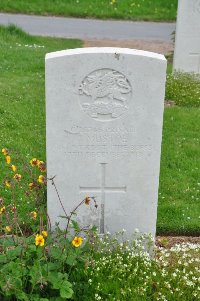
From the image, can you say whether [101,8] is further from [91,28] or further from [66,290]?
[66,290]

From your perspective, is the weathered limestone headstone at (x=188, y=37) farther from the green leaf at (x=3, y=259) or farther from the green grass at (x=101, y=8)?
the green grass at (x=101, y=8)

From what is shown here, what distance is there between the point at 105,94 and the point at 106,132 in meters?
0.30

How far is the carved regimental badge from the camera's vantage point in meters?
4.25

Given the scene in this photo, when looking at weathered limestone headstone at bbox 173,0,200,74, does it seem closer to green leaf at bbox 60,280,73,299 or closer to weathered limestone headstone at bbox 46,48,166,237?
weathered limestone headstone at bbox 46,48,166,237

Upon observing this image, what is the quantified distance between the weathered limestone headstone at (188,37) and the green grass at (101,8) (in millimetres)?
8469

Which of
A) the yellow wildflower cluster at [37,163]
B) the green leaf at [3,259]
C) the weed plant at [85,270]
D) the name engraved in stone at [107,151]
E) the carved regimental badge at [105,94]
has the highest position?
the carved regimental badge at [105,94]

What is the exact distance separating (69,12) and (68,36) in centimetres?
283

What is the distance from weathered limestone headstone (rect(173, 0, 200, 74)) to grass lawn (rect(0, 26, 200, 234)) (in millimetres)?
1374

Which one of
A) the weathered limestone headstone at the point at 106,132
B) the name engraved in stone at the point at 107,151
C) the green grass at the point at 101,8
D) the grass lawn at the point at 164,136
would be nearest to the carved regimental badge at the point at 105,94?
the weathered limestone headstone at the point at 106,132

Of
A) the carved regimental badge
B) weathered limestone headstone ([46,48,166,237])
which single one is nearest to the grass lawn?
weathered limestone headstone ([46,48,166,237])

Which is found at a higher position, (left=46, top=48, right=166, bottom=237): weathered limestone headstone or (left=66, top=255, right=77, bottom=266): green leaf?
(left=46, top=48, right=166, bottom=237): weathered limestone headstone

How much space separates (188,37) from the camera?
10.1 meters

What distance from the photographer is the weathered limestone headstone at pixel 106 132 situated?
421 cm

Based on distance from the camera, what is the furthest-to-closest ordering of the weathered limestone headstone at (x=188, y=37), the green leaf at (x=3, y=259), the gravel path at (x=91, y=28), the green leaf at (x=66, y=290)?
the gravel path at (x=91, y=28), the weathered limestone headstone at (x=188, y=37), the green leaf at (x=3, y=259), the green leaf at (x=66, y=290)
